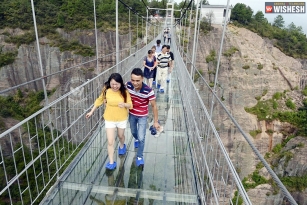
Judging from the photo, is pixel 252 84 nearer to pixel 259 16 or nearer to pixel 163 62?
pixel 259 16

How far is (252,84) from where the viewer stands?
24.3 metres

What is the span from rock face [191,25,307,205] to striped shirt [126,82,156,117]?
61.5ft

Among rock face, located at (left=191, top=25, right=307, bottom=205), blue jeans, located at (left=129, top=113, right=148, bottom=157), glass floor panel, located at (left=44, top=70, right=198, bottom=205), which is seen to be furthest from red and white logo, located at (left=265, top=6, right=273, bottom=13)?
blue jeans, located at (left=129, top=113, right=148, bottom=157)

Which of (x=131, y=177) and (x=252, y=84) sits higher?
(x=131, y=177)

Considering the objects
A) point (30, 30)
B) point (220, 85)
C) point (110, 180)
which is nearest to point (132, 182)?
point (110, 180)

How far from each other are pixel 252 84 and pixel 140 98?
24.2 meters

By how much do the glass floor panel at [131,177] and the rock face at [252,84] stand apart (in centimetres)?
1812

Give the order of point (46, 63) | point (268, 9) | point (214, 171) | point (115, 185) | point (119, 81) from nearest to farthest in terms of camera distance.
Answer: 1. point (214, 171)
2. point (119, 81)
3. point (115, 185)
4. point (46, 63)
5. point (268, 9)

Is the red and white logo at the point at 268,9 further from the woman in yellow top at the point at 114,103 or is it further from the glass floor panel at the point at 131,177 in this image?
the woman in yellow top at the point at 114,103

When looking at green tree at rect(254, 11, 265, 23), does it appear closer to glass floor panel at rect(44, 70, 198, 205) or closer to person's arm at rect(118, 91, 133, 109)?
glass floor panel at rect(44, 70, 198, 205)

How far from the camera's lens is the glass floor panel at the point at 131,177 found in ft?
6.65

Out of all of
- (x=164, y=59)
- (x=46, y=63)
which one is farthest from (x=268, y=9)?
(x=164, y=59)

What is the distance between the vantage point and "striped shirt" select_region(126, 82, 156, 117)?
7.22 ft

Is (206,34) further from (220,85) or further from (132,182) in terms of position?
(132,182)
